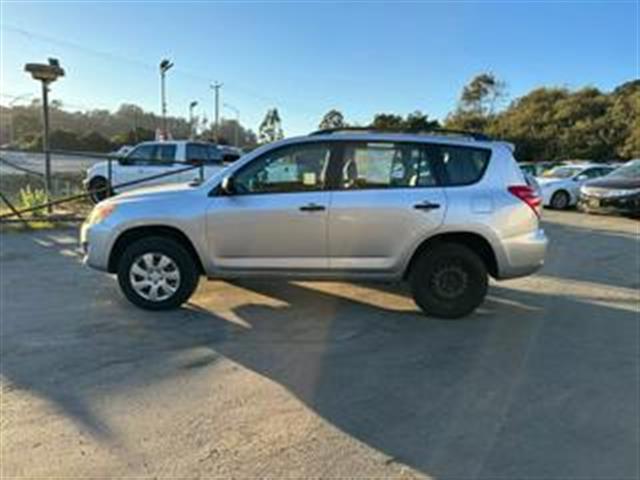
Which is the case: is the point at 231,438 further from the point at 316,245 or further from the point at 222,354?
the point at 316,245

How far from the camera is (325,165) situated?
6883 mm

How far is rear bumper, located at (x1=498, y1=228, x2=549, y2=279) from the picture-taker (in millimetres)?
6816

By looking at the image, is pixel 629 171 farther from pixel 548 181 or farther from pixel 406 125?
pixel 406 125

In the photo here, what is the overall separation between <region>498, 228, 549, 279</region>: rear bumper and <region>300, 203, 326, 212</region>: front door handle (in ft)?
6.03

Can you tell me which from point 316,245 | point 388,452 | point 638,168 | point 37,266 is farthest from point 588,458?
point 638,168

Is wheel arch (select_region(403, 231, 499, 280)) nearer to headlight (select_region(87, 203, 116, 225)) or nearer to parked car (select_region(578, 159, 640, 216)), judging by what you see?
headlight (select_region(87, 203, 116, 225))

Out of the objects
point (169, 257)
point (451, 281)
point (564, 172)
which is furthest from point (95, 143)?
point (451, 281)

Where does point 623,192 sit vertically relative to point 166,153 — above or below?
below

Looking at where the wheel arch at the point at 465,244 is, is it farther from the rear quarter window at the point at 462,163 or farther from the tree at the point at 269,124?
the tree at the point at 269,124

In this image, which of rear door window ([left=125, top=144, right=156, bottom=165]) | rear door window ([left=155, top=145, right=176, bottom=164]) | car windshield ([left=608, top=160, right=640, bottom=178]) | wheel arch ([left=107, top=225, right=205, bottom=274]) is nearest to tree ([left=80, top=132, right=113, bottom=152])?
rear door window ([left=125, top=144, right=156, bottom=165])

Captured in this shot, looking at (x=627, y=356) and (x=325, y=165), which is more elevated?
(x=325, y=165)

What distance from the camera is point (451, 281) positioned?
682cm

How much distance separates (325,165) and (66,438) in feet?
12.3

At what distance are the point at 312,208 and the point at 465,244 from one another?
158 centimetres
